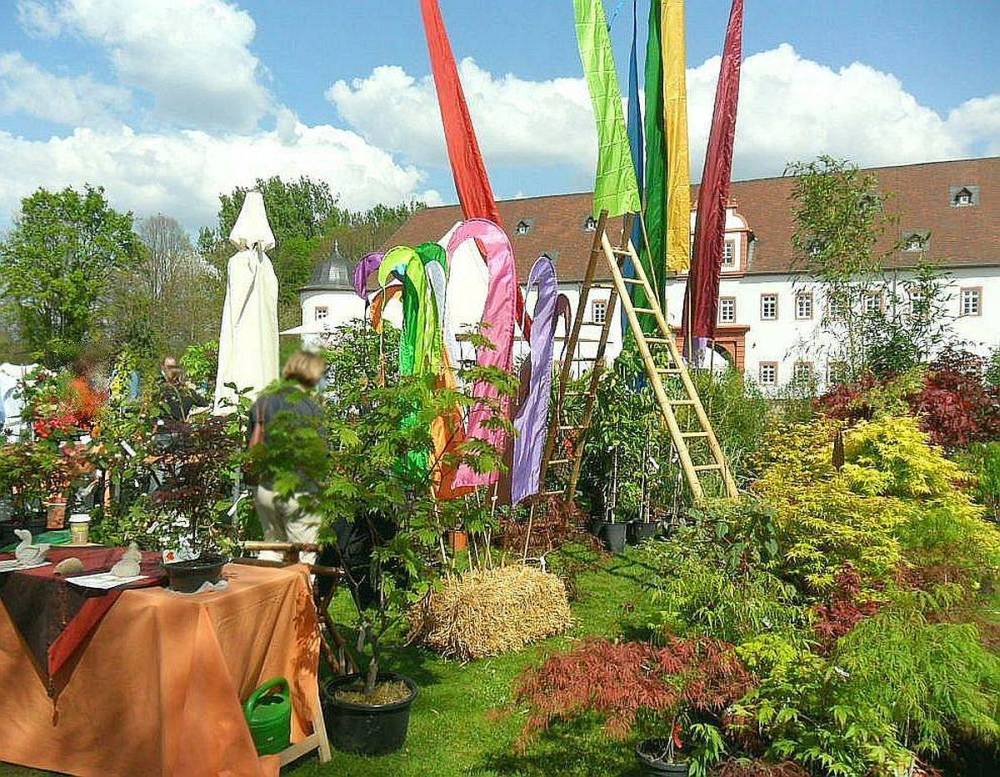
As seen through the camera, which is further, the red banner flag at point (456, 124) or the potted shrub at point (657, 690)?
the red banner flag at point (456, 124)

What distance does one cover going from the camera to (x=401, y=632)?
18.4ft

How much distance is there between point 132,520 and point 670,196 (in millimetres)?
5204

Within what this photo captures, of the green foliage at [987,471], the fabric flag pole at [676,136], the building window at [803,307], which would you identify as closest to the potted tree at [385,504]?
the fabric flag pole at [676,136]

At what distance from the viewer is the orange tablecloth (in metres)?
3.29

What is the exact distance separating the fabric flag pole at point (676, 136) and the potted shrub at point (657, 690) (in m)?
5.06

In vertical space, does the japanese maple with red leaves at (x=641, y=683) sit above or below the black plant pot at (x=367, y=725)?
above

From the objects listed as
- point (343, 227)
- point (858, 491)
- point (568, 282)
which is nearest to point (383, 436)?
point (858, 491)

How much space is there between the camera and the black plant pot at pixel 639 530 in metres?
8.81

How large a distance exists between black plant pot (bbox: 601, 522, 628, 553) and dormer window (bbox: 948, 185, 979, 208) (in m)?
28.7

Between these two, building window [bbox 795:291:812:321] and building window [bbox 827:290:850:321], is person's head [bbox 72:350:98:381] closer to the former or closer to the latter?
building window [bbox 827:290:850:321]

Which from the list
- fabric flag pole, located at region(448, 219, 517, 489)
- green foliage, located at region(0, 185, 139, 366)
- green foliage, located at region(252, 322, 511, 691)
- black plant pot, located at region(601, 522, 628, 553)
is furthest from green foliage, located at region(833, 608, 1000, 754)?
green foliage, located at region(0, 185, 139, 366)

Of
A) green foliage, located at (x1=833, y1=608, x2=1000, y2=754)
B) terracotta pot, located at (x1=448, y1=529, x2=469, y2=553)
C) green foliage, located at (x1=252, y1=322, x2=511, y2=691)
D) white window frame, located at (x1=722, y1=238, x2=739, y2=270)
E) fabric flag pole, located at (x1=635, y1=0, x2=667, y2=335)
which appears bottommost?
terracotta pot, located at (x1=448, y1=529, x2=469, y2=553)

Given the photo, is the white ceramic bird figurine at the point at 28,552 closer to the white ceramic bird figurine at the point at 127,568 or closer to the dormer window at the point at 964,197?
the white ceramic bird figurine at the point at 127,568

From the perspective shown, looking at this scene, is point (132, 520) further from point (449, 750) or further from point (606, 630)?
point (606, 630)
